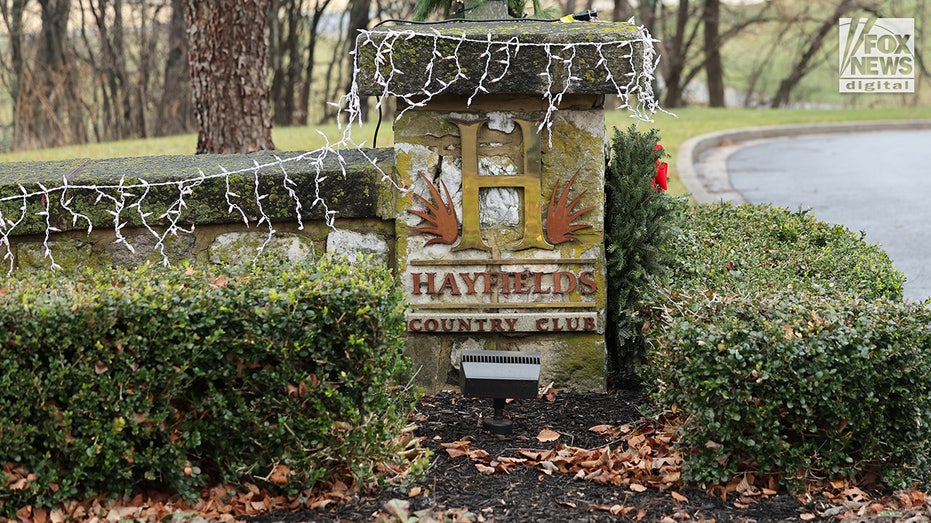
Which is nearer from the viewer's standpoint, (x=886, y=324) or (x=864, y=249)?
(x=886, y=324)

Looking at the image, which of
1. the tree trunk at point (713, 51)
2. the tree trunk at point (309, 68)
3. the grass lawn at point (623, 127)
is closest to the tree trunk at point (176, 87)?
the tree trunk at point (309, 68)

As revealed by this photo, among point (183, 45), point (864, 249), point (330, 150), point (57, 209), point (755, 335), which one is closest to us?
point (755, 335)

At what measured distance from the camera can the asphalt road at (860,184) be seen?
799 centimetres

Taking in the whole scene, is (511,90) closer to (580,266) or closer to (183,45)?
(580,266)

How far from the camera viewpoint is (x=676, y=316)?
3.74 metres

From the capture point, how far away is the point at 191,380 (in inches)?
122

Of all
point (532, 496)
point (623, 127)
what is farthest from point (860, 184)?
point (532, 496)

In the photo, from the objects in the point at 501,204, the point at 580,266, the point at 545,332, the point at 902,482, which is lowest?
the point at 902,482

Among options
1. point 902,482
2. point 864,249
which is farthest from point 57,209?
point 864,249

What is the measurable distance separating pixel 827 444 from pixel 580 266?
4.21 ft

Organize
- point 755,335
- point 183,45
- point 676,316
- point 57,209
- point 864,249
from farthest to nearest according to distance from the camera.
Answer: point 183,45 < point 864,249 < point 57,209 < point 676,316 < point 755,335

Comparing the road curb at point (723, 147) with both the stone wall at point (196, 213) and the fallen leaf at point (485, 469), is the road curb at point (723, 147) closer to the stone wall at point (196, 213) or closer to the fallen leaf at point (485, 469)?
the stone wall at point (196, 213)

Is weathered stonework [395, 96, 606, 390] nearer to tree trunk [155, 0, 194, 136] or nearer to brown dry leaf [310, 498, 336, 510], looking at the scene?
brown dry leaf [310, 498, 336, 510]

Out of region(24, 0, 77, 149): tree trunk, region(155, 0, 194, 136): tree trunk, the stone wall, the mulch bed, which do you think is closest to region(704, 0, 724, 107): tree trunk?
region(155, 0, 194, 136): tree trunk
